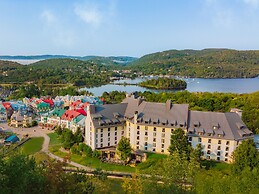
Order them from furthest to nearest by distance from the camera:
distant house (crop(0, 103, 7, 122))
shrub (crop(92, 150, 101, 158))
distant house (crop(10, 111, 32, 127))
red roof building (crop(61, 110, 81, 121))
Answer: distant house (crop(0, 103, 7, 122)) → distant house (crop(10, 111, 32, 127)) → red roof building (crop(61, 110, 81, 121)) → shrub (crop(92, 150, 101, 158))

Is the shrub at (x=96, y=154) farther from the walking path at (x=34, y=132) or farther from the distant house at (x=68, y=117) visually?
the distant house at (x=68, y=117)

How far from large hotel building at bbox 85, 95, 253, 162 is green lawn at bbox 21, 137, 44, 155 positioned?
27.4ft

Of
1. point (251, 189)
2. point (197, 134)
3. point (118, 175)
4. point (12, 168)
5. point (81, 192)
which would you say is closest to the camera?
point (12, 168)

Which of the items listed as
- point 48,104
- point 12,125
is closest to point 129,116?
point 12,125

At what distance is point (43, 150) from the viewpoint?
40.8 m

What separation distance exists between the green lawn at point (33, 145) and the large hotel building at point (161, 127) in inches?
329

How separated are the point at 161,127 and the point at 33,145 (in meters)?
21.1

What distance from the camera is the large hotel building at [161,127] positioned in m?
34.0

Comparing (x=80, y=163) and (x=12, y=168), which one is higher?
(x=12, y=168)

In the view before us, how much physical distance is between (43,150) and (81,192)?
89.6 feet

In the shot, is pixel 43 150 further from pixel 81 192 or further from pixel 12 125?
pixel 81 192

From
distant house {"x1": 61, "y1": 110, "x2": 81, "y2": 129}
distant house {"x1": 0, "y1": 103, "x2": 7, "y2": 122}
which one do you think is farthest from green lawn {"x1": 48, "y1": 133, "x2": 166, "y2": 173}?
distant house {"x1": 0, "y1": 103, "x2": 7, "y2": 122}

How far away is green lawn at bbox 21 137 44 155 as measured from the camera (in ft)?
134

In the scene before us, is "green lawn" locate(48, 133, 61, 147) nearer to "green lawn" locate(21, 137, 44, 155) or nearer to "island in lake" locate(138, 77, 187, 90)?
"green lawn" locate(21, 137, 44, 155)
